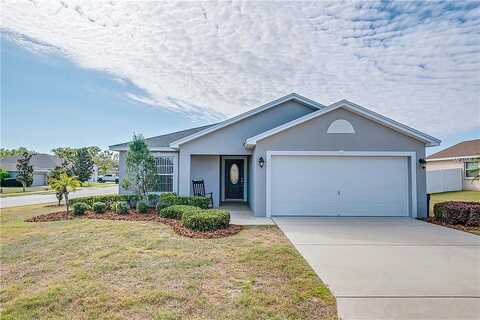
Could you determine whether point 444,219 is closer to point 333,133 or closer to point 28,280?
A: point 333,133

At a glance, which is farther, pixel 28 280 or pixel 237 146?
pixel 237 146

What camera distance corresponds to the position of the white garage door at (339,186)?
11.6 m

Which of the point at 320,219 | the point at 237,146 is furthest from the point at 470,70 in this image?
the point at 237,146

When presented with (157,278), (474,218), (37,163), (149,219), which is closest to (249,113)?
(149,219)

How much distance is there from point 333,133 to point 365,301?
8.37 metres

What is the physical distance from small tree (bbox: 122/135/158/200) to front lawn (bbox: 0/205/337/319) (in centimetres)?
468

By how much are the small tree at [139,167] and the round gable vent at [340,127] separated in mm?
7627

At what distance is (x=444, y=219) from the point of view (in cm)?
1051

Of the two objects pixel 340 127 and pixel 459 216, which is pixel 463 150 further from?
pixel 340 127

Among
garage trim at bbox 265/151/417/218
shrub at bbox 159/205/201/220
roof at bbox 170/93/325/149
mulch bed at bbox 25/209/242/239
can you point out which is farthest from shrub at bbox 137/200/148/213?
garage trim at bbox 265/151/417/218

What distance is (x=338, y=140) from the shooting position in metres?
11.6

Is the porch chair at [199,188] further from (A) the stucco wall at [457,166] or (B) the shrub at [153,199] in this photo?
(A) the stucco wall at [457,166]

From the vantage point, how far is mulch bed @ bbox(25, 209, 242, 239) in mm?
8188

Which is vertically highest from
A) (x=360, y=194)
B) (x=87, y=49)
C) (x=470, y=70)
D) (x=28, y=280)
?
(x=87, y=49)
